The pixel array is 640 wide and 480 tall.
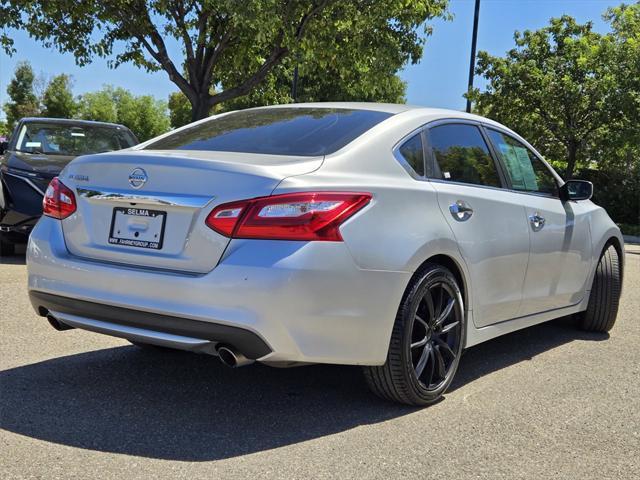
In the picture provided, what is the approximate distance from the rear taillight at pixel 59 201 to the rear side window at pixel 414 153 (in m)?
1.70

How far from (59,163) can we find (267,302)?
272 inches

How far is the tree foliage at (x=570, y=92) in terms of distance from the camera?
2333 cm

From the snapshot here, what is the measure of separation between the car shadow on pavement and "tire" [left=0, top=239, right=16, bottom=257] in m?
5.02

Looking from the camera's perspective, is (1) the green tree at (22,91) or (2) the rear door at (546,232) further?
(1) the green tree at (22,91)

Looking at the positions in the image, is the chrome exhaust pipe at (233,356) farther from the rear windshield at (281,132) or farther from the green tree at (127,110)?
the green tree at (127,110)

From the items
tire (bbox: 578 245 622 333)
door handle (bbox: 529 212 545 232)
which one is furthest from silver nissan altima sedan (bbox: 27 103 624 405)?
tire (bbox: 578 245 622 333)

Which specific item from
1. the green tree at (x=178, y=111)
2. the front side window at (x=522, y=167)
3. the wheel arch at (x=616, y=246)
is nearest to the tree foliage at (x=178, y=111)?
the green tree at (x=178, y=111)

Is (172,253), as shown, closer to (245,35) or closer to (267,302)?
(267,302)

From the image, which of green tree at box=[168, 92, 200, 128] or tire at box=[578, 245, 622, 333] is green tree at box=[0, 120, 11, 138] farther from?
tire at box=[578, 245, 622, 333]

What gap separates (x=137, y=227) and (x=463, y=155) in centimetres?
201

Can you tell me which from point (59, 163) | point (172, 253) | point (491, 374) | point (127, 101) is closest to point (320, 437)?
point (172, 253)

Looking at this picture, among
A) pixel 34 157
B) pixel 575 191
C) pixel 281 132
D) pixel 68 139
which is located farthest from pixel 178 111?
pixel 281 132

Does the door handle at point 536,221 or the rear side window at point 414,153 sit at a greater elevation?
the rear side window at point 414,153

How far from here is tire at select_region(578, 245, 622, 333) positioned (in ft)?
19.9
